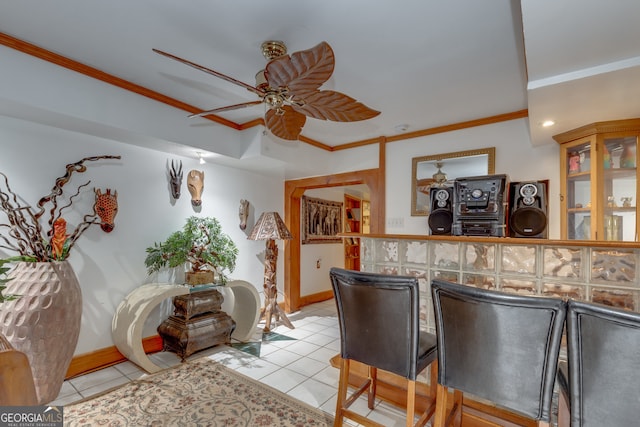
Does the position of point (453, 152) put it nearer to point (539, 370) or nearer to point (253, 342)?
point (539, 370)

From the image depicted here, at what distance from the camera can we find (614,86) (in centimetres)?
184

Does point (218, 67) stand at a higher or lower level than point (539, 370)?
higher

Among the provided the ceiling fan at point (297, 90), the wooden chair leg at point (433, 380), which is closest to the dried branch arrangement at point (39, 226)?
the ceiling fan at point (297, 90)

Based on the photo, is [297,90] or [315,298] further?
[315,298]

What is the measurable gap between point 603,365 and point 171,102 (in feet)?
11.1

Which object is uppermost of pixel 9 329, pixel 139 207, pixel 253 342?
pixel 139 207

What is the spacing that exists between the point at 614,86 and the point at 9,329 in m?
4.11

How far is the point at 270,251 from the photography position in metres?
3.92

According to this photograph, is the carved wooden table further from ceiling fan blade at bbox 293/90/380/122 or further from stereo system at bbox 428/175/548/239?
stereo system at bbox 428/175/548/239

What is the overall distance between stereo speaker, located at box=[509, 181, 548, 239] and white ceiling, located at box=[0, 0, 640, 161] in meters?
0.57

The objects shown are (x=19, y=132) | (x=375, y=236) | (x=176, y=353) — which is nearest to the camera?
(x=375, y=236)

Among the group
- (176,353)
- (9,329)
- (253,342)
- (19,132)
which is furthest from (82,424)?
(19,132)

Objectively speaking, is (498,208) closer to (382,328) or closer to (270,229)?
(382,328)

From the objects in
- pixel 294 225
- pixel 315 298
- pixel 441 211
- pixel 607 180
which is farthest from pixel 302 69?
pixel 315 298
